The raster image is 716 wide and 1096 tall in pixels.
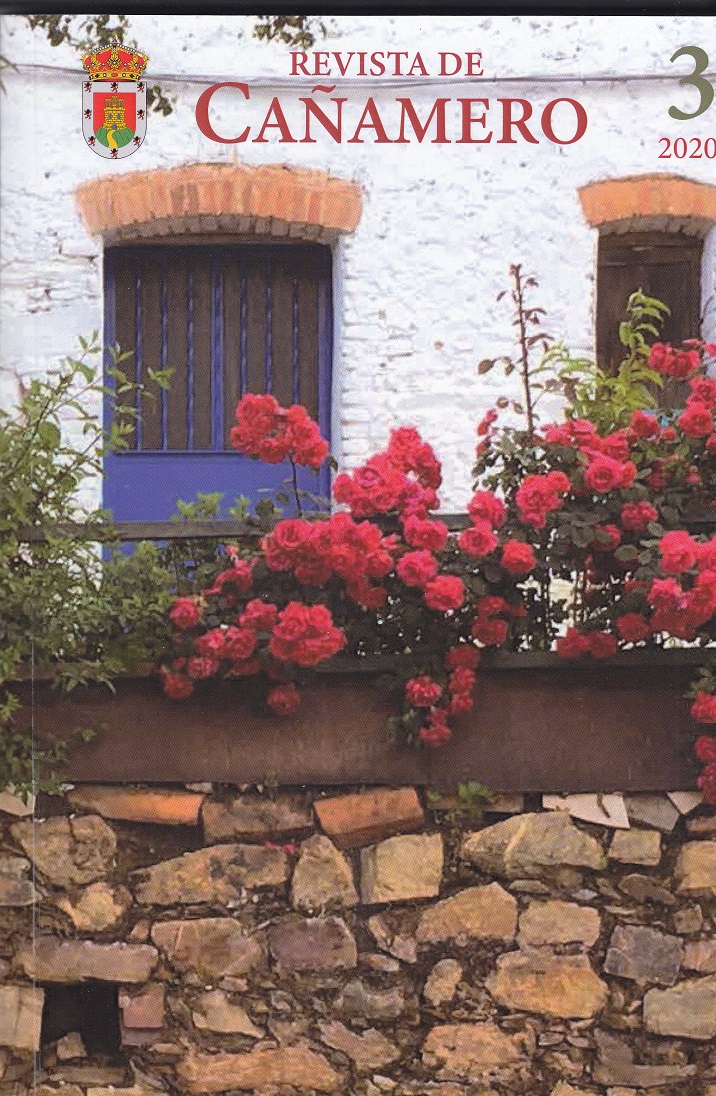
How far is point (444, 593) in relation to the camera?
3.21 m

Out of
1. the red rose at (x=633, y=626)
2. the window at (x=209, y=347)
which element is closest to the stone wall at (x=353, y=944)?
the red rose at (x=633, y=626)

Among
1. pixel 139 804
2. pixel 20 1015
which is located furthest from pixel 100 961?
pixel 139 804

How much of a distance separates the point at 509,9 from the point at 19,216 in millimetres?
1788

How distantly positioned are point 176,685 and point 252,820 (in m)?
0.40

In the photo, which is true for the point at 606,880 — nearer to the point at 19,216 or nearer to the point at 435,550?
the point at 435,550

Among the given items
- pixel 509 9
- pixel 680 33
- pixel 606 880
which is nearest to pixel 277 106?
pixel 509 9

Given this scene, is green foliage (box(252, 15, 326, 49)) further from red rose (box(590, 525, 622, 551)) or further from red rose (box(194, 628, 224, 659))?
red rose (box(194, 628, 224, 659))

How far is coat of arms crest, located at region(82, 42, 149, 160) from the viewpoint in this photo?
148 inches

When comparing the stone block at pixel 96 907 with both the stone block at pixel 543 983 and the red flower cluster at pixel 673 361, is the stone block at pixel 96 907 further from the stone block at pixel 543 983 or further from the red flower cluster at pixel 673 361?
the red flower cluster at pixel 673 361

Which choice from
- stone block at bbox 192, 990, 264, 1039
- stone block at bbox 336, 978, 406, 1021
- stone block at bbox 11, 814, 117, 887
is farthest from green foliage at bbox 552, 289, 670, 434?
stone block at bbox 192, 990, 264, 1039

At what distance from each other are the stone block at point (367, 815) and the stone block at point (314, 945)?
209 millimetres

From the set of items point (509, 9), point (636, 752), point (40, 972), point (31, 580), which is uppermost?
point (509, 9)

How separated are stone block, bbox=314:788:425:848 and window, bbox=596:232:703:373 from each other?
2217 millimetres

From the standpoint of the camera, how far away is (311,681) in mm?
3373
